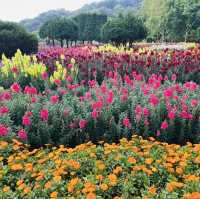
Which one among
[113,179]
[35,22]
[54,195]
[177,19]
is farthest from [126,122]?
[35,22]

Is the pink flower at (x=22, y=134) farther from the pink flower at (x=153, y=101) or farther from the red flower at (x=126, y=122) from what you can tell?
the pink flower at (x=153, y=101)

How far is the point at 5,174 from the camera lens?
4445 millimetres

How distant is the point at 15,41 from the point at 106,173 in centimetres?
1586

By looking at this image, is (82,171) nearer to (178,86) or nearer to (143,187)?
(143,187)

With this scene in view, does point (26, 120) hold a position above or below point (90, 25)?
above

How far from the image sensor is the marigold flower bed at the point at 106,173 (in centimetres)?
384

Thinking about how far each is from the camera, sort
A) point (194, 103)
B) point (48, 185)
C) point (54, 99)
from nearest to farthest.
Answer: point (48, 185)
point (194, 103)
point (54, 99)

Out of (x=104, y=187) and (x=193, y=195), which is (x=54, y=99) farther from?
(x=193, y=195)

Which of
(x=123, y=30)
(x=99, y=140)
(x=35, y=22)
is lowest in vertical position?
(x=35, y=22)

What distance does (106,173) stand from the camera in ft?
13.7

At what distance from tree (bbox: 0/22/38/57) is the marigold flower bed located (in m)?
14.7

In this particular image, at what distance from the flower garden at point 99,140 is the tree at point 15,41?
378 inches

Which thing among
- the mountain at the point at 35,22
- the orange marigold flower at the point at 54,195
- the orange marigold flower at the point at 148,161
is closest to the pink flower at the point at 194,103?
the orange marigold flower at the point at 148,161

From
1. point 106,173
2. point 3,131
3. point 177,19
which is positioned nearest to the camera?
point 106,173
